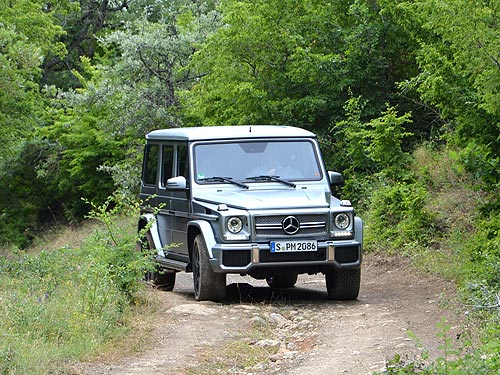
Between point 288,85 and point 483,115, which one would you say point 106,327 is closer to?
point 483,115

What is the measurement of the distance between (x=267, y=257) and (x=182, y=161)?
7.47 feet

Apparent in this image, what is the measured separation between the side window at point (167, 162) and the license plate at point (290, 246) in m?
2.57

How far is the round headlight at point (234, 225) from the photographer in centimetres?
1223

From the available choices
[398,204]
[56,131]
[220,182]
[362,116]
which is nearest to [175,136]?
[220,182]

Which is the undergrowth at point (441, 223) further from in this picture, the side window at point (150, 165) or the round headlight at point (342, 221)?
the side window at point (150, 165)

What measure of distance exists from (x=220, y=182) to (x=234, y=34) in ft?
36.3

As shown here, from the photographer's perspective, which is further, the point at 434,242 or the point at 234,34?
the point at 234,34

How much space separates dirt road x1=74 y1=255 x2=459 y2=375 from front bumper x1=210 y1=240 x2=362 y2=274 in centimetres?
48

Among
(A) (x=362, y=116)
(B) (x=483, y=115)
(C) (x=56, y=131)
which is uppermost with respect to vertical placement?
(B) (x=483, y=115)

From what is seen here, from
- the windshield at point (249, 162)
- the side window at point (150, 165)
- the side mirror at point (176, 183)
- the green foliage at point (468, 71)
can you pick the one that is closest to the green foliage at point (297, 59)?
the green foliage at point (468, 71)

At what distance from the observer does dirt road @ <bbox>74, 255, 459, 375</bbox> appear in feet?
29.4

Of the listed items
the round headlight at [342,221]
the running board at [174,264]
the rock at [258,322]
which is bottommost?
the running board at [174,264]

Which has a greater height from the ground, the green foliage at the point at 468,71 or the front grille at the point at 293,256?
the green foliage at the point at 468,71

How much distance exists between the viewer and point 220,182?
529 inches
